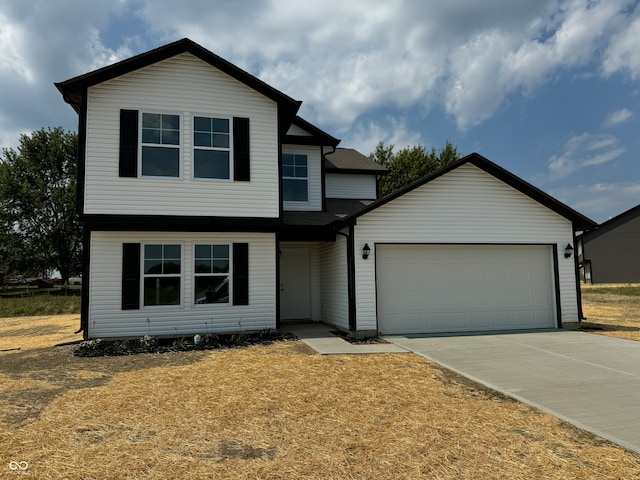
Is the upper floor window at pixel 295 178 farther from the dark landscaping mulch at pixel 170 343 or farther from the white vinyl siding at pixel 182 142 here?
the dark landscaping mulch at pixel 170 343

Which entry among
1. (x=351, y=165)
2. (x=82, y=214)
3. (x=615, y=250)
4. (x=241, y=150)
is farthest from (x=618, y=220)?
(x=82, y=214)

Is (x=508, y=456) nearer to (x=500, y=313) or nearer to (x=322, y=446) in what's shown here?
(x=322, y=446)

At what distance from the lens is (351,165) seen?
52.0ft

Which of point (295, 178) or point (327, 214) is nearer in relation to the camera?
point (327, 214)

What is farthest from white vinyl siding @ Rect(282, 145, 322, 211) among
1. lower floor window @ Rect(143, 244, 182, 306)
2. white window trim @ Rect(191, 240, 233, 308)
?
lower floor window @ Rect(143, 244, 182, 306)

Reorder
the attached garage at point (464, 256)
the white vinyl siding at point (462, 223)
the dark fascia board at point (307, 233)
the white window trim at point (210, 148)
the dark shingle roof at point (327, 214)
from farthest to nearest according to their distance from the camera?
the dark shingle roof at point (327, 214), the dark fascia board at point (307, 233), the attached garage at point (464, 256), the white vinyl siding at point (462, 223), the white window trim at point (210, 148)

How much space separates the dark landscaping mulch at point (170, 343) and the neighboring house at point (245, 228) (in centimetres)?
50

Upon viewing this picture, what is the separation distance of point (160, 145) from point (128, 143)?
29.2 inches

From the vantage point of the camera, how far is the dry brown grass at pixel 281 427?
12.9 feet

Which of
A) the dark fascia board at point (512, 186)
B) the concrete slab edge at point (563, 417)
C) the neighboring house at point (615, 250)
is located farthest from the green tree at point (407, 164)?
the concrete slab edge at point (563, 417)

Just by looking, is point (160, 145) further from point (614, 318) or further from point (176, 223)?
point (614, 318)

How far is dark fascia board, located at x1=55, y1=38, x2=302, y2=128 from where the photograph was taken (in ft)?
35.1

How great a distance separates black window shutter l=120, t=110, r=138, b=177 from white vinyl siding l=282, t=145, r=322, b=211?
4.60 meters

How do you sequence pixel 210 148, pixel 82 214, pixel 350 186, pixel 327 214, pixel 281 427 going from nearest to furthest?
pixel 281 427, pixel 82 214, pixel 210 148, pixel 327 214, pixel 350 186
